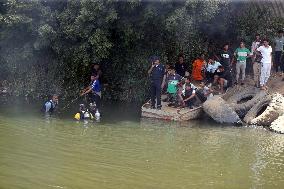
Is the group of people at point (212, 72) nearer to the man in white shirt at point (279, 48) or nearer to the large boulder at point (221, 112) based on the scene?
the man in white shirt at point (279, 48)

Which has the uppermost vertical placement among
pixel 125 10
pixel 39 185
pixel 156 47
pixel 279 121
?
pixel 125 10

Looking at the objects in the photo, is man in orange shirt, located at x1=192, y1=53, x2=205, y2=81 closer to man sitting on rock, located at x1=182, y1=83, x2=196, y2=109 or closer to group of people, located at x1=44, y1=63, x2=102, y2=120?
man sitting on rock, located at x1=182, y1=83, x2=196, y2=109

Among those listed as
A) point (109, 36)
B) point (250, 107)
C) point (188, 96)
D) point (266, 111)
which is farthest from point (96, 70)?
point (266, 111)

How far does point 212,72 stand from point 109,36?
4.10m

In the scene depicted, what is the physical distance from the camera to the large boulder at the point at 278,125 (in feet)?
49.7

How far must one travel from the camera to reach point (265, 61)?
690 inches

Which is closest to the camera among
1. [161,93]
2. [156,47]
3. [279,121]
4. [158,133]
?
[158,133]

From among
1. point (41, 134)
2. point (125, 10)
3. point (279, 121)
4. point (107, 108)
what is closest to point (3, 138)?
point (41, 134)

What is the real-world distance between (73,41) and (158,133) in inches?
242

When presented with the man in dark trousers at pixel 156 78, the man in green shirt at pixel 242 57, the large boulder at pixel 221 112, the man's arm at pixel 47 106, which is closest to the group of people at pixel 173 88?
the man in dark trousers at pixel 156 78

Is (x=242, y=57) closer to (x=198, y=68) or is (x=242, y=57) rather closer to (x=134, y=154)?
(x=198, y=68)

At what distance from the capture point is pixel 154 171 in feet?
35.2

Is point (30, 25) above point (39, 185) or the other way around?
above

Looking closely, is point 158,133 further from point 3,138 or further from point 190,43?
point 190,43
